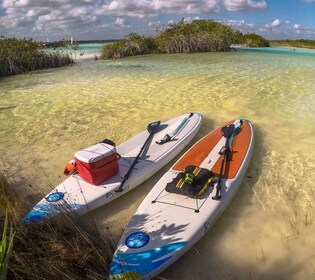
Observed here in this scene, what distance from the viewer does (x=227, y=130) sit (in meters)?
6.29

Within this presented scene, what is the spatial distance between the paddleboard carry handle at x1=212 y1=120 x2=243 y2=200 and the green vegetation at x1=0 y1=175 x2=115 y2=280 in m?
1.72

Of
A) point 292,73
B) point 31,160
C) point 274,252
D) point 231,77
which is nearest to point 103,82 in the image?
point 231,77

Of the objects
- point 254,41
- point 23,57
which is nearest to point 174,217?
point 23,57

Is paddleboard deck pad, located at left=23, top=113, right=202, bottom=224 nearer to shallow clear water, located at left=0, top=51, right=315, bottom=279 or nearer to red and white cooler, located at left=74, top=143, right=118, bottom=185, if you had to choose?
red and white cooler, located at left=74, top=143, right=118, bottom=185

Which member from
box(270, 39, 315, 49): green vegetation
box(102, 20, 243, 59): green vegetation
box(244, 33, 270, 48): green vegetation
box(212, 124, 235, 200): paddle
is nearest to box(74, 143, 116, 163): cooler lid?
box(212, 124, 235, 200): paddle

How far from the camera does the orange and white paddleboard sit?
3.12 meters

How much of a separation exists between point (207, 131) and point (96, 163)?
3768 mm

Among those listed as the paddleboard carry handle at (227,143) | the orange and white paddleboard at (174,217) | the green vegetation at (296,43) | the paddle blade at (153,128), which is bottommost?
the orange and white paddleboard at (174,217)

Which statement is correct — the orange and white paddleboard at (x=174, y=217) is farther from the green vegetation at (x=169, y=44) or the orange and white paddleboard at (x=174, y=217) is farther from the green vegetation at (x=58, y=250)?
the green vegetation at (x=169, y=44)

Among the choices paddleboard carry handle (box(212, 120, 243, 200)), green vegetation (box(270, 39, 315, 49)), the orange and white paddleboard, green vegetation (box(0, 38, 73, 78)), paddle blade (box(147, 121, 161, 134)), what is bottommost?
the orange and white paddleboard

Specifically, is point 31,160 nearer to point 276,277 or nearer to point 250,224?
point 250,224

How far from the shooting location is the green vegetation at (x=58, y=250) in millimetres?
2688

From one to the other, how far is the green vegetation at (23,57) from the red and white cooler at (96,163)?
15141 millimetres

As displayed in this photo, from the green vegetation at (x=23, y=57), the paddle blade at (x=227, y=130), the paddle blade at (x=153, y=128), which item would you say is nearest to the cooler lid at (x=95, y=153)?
the paddle blade at (x=153, y=128)
